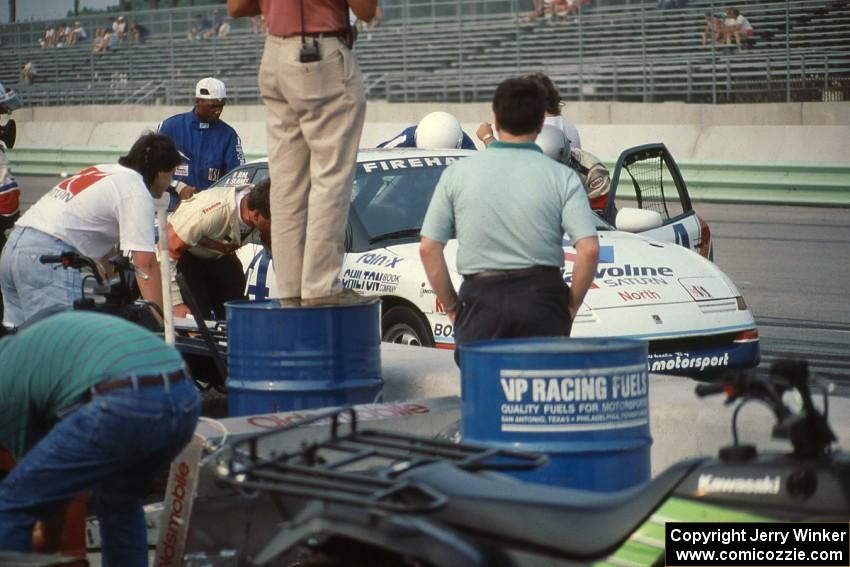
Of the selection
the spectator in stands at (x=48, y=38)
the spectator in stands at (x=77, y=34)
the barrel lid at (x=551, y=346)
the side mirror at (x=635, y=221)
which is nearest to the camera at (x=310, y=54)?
the barrel lid at (x=551, y=346)

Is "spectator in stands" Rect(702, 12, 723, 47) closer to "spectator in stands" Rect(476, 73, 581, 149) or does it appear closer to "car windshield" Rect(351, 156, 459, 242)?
"spectator in stands" Rect(476, 73, 581, 149)

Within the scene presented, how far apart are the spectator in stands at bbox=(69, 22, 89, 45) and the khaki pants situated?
38744mm

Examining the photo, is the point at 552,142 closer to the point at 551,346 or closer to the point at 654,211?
the point at 654,211

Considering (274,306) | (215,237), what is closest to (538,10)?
(215,237)

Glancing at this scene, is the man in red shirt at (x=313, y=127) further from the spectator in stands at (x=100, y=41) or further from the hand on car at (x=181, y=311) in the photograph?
the spectator in stands at (x=100, y=41)

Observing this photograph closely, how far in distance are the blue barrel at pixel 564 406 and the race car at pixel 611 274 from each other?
115 inches

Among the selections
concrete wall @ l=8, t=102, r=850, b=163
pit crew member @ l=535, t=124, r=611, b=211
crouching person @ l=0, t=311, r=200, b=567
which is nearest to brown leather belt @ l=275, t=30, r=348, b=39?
crouching person @ l=0, t=311, r=200, b=567

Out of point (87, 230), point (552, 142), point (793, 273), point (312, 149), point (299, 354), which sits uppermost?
point (312, 149)

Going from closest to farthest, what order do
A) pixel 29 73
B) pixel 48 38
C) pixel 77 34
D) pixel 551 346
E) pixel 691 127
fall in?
pixel 551 346 < pixel 691 127 < pixel 29 73 < pixel 77 34 < pixel 48 38

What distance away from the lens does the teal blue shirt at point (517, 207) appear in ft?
17.7

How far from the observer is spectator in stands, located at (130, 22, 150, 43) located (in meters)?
40.8

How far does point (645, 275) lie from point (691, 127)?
52.9ft

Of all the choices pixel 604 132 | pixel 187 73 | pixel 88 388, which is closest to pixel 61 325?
pixel 88 388

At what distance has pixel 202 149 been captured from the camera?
11.1m
